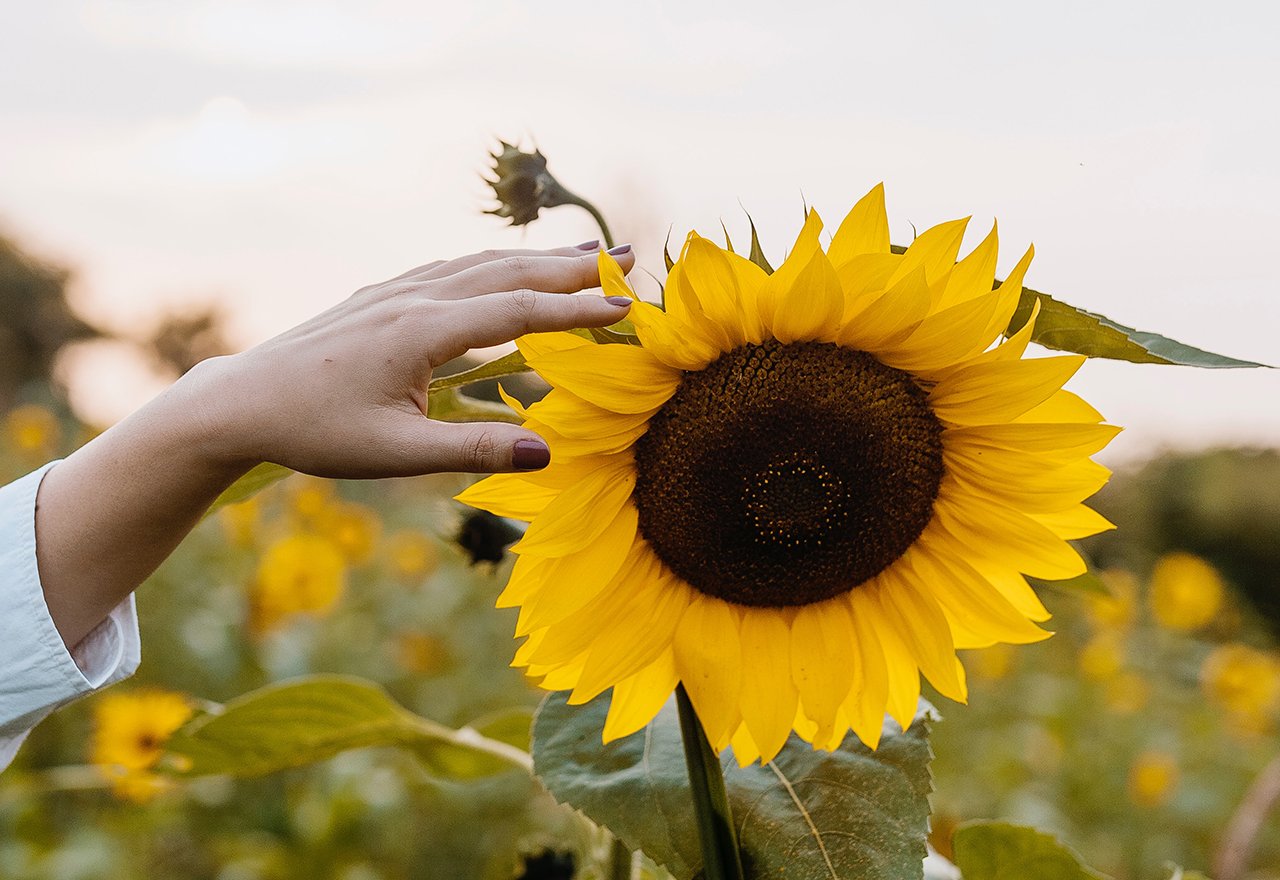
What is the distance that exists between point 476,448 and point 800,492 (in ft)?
0.66

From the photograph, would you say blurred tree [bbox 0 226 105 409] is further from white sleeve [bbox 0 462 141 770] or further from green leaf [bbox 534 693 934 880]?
green leaf [bbox 534 693 934 880]

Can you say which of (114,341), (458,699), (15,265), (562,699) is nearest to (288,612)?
(458,699)

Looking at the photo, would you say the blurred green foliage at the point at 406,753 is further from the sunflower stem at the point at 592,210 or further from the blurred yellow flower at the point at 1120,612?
the sunflower stem at the point at 592,210

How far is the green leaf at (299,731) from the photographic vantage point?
32.5 inches

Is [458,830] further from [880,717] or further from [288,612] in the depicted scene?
[880,717]

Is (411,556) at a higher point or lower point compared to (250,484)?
lower

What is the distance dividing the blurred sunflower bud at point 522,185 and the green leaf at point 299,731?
1.22 feet

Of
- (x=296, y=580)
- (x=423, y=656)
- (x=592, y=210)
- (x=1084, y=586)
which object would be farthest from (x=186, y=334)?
(x=1084, y=586)

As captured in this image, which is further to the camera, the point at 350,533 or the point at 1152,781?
the point at 350,533

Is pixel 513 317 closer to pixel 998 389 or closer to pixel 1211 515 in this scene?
pixel 998 389

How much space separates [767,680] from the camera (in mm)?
632

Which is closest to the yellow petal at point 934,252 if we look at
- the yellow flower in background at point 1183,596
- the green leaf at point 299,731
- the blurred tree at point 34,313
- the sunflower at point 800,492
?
the sunflower at point 800,492

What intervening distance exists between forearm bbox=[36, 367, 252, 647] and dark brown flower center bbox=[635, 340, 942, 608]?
9.0 inches

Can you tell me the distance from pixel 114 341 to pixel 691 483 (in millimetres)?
9996
